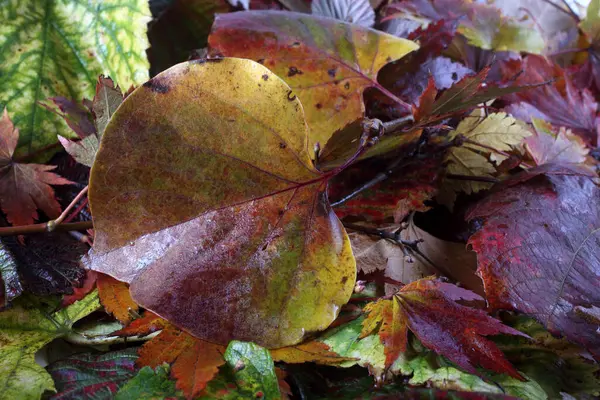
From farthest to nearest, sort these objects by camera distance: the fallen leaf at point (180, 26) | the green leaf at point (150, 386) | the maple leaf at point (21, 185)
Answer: the fallen leaf at point (180, 26) < the maple leaf at point (21, 185) < the green leaf at point (150, 386)

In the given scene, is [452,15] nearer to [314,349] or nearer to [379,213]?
[379,213]

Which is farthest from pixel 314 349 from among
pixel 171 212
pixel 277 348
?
pixel 171 212

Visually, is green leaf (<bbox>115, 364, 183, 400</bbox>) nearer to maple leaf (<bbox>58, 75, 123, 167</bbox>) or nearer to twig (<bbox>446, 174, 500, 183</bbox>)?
maple leaf (<bbox>58, 75, 123, 167</bbox>)

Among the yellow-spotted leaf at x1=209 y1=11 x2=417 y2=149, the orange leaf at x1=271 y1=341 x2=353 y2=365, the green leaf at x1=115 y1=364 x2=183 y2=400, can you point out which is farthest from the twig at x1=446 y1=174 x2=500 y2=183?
the green leaf at x1=115 y1=364 x2=183 y2=400

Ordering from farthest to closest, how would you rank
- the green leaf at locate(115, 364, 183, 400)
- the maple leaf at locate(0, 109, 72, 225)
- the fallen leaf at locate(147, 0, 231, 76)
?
1. the fallen leaf at locate(147, 0, 231, 76)
2. the maple leaf at locate(0, 109, 72, 225)
3. the green leaf at locate(115, 364, 183, 400)

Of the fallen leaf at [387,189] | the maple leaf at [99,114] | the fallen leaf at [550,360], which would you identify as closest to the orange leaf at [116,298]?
the maple leaf at [99,114]

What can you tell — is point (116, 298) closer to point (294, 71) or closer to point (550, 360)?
point (294, 71)

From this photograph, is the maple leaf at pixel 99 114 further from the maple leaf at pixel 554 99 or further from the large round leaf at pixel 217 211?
the maple leaf at pixel 554 99
